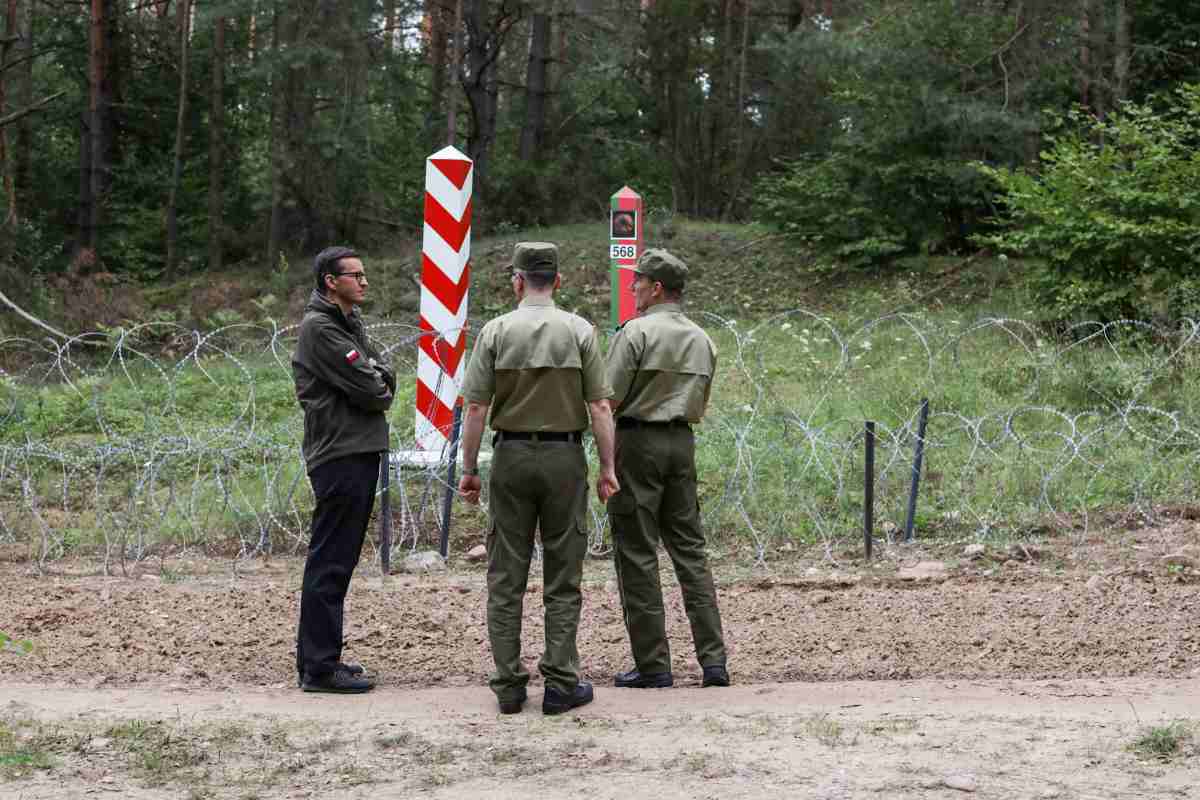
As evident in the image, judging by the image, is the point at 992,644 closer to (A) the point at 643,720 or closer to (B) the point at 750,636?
(B) the point at 750,636

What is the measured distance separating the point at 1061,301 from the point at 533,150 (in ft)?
45.9

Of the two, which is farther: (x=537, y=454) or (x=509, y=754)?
(x=537, y=454)

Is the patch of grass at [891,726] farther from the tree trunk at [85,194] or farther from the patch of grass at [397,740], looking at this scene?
the tree trunk at [85,194]

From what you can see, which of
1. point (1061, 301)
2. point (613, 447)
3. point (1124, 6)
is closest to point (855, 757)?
point (613, 447)

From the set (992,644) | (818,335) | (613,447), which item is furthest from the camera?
(818,335)

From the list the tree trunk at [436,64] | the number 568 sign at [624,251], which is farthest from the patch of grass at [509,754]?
the tree trunk at [436,64]

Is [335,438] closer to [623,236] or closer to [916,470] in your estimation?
[916,470]

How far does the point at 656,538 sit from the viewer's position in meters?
6.13

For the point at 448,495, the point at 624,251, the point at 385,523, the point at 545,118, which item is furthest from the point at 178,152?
the point at 385,523

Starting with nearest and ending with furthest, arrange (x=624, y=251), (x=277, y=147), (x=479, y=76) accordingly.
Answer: (x=624, y=251) < (x=277, y=147) < (x=479, y=76)

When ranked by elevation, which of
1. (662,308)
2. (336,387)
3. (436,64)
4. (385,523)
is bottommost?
(385,523)

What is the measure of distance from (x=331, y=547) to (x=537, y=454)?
3.25 ft

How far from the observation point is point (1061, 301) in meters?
13.9

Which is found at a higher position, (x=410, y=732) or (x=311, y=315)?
(x=311, y=315)
